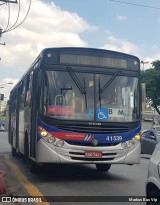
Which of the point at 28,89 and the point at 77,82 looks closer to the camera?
the point at 77,82

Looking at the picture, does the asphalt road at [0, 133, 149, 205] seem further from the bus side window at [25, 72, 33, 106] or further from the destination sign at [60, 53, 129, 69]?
the destination sign at [60, 53, 129, 69]

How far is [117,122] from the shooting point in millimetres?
10695

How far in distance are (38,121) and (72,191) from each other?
6.64 ft

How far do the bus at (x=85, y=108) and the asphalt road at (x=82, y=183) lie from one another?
0.58 meters

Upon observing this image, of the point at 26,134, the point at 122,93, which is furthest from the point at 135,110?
the point at 26,134

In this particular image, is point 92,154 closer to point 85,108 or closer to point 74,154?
point 74,154

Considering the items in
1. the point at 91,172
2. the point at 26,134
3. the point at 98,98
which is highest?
the point at 98,98

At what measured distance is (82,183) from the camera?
416 inches

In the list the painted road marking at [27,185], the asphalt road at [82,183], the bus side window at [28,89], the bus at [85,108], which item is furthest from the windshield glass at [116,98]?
the bus side window at [28,89]

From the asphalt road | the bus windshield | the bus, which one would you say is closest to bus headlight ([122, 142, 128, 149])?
the bus

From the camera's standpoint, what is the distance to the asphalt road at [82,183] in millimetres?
8992

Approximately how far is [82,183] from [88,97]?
209cm

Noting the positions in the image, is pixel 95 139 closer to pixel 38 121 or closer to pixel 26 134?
pixel 38 121

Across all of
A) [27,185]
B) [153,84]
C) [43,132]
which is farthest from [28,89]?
[153,84]
